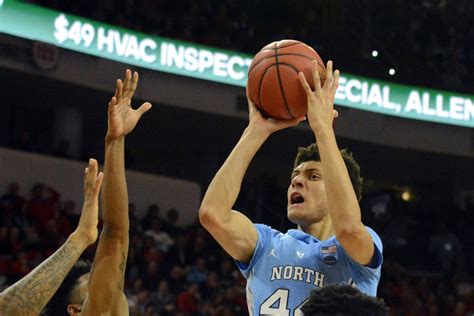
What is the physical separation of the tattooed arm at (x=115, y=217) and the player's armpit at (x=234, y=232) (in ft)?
1.24

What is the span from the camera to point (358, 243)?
3217 mm

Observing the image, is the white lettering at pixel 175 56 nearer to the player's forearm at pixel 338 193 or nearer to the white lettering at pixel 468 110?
the white lettering at pixel 468 110

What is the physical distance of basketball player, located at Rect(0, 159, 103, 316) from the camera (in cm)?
312

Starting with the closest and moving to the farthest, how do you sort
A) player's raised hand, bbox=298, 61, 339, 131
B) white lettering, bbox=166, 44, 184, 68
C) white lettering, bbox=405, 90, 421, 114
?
player's raised hand, bbox=298, 61, 339, 131, white lettering, bbox=166, 44, 184, 68, white lettering, bbox=405, 90, 421, 114

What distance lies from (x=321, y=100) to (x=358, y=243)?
0.52 meters

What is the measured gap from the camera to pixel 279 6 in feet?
53.5

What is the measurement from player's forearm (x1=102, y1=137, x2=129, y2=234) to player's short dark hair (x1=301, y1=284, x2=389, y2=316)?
1.42m

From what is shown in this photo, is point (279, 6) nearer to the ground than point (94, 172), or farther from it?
farther from it

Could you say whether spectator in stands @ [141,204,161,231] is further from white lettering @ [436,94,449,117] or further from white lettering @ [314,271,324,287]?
white lettering @ [314,271,324,287]

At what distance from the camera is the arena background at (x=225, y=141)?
12.1 meters

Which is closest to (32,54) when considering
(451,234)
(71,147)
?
(71,147)

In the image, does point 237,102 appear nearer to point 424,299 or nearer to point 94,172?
point 424,299

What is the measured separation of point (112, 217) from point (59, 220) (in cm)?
789

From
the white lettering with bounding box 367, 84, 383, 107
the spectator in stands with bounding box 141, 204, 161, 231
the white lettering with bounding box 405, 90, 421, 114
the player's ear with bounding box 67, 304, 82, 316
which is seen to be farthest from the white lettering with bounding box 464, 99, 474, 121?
the player's ear with bounding box 67, 304, 82, 316
